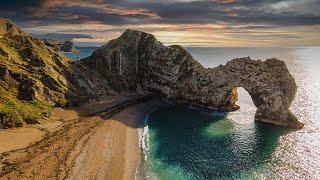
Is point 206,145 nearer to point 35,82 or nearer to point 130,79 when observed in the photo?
point 35,82

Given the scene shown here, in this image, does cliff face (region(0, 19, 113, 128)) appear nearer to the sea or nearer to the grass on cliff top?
the grass on cliff top

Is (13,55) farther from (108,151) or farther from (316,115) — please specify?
(316,115)

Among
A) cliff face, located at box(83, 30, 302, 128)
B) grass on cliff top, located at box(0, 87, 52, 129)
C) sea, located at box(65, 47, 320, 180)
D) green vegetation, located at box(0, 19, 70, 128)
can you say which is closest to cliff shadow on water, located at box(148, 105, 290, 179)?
sea, located at box(65, 47, 320, 180)

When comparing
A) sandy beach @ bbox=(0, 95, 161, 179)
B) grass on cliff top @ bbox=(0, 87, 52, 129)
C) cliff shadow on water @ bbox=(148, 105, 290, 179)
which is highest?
grass on cliff top @ bbox=(0, 87, 52, 129)

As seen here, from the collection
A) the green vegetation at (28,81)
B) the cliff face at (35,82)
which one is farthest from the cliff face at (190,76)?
the green vegetation at (28,81)

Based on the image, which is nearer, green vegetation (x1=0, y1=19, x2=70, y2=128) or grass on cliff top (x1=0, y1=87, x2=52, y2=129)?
grass on cliff top (x1=0, y1=87, x2=52, y2=129)

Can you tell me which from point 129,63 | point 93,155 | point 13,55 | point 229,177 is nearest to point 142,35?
point 129,63
